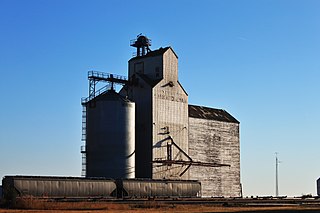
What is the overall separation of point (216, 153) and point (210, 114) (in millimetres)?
6329

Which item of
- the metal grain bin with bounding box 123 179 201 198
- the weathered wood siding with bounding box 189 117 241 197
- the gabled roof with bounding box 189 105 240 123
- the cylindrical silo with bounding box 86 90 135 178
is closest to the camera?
the metal grain bin with bounding box 123 179 201 198

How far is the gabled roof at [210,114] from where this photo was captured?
92.8 metres

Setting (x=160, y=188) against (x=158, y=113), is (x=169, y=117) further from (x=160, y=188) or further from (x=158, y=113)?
(x=160, y=188)

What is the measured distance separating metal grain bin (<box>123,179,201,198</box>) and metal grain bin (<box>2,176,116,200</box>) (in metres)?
2.63

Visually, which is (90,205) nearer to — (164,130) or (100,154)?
(100,154)

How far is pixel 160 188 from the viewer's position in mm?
74812

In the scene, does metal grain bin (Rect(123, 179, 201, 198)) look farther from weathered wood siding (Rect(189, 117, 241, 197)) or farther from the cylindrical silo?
weathered wood siding (Rect(189, 117, 241, 197))

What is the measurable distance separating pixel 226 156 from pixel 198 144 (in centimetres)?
722

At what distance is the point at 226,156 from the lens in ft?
315

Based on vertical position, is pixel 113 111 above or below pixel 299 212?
above

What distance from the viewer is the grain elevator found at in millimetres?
79812

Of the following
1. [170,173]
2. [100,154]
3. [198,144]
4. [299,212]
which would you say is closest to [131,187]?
[100,154]

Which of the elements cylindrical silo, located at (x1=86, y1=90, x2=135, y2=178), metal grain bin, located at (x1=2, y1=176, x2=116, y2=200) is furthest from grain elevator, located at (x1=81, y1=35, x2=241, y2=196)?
metal grain bin, located at (x1=2, y1=176, x2=116, y2=200)

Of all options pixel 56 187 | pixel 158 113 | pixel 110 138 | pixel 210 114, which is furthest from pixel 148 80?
pixel 56 187
